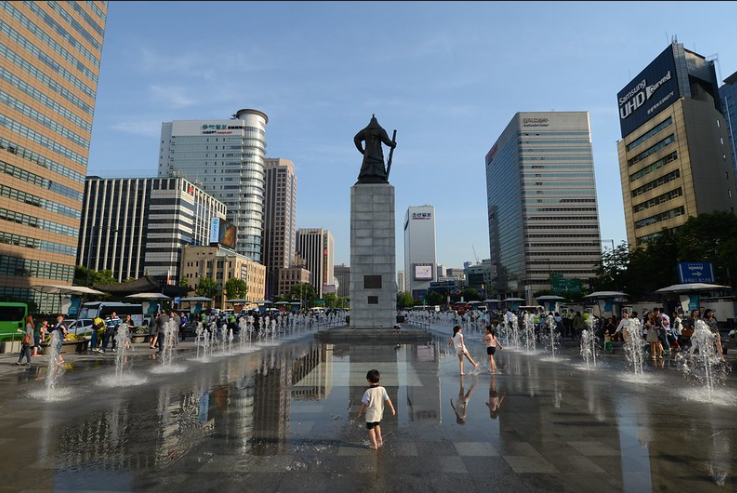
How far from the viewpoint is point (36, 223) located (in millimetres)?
53438

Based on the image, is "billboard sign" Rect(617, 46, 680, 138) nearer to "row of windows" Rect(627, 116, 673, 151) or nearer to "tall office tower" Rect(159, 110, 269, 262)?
"row of windows" Rect(627, 116, 673, 151)

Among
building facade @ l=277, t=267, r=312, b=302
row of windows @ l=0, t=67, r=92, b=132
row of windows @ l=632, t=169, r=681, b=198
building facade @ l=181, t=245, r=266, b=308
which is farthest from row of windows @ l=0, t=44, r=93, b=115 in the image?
building facade @ l=277, t=267, r=312, b=302

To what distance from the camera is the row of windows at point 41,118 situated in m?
47.8

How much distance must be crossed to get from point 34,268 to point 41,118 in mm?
20082

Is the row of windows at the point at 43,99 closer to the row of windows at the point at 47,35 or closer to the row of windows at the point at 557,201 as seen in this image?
the row of windows at the point at 47,35

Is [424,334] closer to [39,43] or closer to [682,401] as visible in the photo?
[682,401]

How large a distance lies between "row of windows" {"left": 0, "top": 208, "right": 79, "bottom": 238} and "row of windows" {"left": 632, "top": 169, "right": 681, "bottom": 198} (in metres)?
98.8

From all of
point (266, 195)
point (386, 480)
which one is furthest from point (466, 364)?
point (266, 195)

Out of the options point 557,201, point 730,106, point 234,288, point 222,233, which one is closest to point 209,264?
point 222,233

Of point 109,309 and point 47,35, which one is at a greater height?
point 47,35

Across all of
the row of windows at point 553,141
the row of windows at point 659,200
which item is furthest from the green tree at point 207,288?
the row of windows at point 553,141

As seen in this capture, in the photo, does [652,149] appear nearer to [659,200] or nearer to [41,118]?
[659,200]

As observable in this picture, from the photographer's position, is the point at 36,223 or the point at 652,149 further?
the point at 652,149

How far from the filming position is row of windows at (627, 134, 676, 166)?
6931 centimetres
